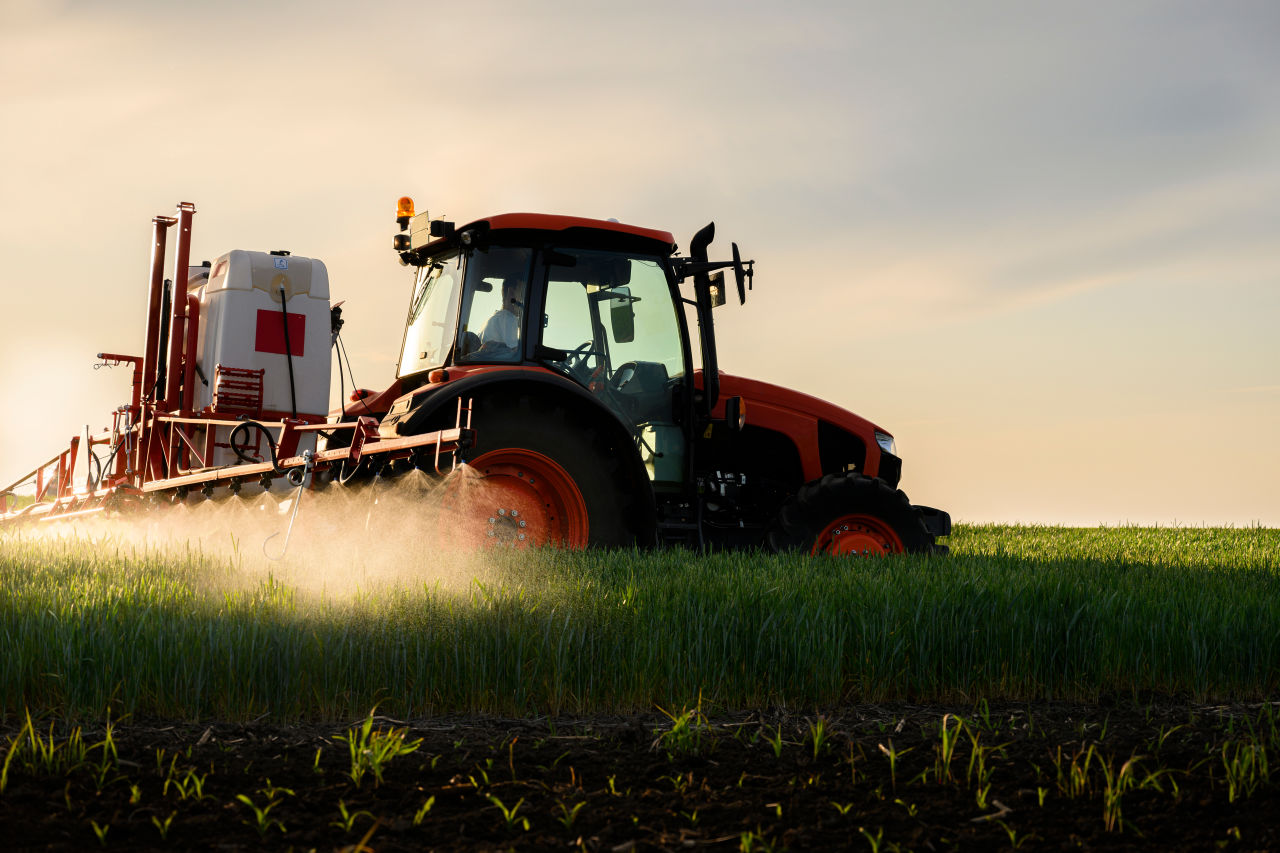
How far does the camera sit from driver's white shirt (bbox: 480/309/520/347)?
685 centimetres

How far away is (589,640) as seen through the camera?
4.30 m

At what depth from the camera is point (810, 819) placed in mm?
2855

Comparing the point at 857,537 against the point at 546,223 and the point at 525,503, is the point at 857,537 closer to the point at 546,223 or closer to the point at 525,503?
the point at 525,503

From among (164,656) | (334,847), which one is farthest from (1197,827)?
(164,656)

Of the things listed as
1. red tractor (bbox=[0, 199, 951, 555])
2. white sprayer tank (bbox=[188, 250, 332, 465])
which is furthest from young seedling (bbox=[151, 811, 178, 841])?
white sprayer tank (bbox=[188, 250, 332, 465])

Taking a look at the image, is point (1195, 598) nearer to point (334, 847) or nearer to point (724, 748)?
point (724, 748)

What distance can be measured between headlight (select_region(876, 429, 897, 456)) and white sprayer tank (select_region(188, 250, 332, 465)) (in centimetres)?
466

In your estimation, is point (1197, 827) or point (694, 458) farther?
point (694, 458)

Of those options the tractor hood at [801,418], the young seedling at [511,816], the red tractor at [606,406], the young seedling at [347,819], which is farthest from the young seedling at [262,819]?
the tractor hood at [801,418]

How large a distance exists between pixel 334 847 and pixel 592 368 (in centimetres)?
474

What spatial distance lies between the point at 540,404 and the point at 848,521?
2.73m

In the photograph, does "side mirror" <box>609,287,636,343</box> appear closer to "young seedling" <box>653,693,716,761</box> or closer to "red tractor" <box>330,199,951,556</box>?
"red tractor" <box>330,199,951,556</box>

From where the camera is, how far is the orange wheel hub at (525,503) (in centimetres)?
601

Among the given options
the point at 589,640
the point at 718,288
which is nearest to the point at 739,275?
the point at 718,288
